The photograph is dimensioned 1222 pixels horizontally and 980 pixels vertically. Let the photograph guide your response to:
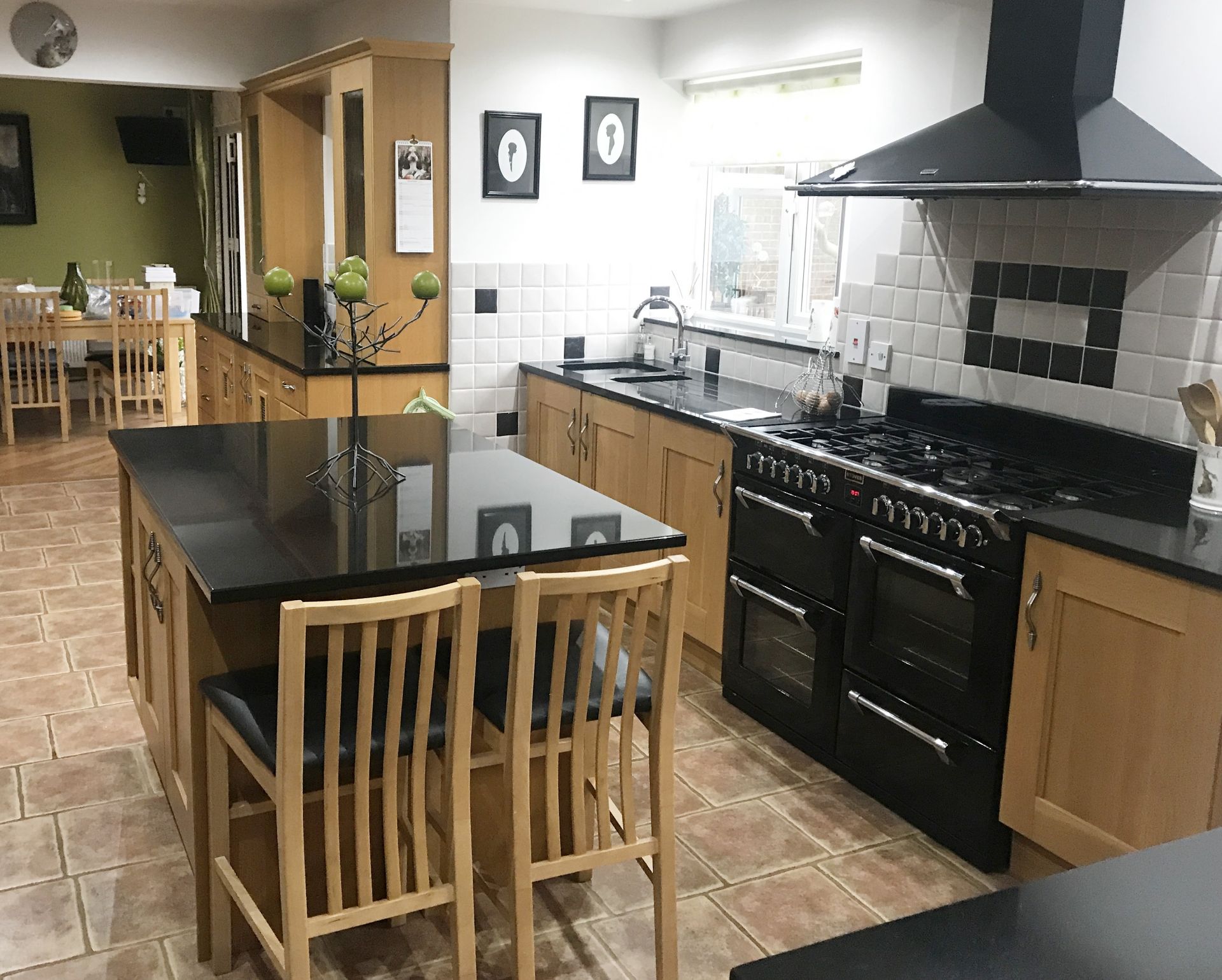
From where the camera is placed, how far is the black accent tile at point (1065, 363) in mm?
3312

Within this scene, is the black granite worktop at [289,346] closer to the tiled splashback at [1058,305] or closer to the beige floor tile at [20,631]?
the beige floor tile at [20,631]

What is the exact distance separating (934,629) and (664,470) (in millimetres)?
1444

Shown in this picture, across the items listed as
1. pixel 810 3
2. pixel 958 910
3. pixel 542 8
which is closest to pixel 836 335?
pixel 810 3

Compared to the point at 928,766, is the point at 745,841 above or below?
below

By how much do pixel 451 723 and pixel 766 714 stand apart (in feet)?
5.82

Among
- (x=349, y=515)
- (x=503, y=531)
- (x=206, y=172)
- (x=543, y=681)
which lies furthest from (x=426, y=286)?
(x=206, y=172)

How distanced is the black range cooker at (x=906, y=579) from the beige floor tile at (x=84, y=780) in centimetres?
186

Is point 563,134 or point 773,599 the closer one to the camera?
point 773,599

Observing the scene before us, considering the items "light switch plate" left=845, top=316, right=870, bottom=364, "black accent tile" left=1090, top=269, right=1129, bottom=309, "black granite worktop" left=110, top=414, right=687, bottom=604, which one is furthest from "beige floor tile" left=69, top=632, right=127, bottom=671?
"black accent tile" left=1090, top=269, right=1129, bottom=309

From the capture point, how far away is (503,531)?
2.48 metres

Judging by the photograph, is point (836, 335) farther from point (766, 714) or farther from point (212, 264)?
point (212, 264)

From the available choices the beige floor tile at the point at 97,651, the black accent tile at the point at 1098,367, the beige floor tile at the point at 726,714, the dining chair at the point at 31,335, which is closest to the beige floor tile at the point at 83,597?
the beige floor tile at the point at 97,651

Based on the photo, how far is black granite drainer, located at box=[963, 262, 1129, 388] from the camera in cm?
321

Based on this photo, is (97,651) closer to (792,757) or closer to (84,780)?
(84,780)
